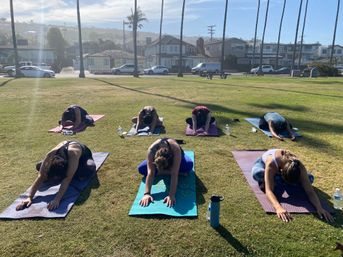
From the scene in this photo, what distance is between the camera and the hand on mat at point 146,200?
4.83m

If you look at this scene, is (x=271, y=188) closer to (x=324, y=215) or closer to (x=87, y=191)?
(x=324, y=215)

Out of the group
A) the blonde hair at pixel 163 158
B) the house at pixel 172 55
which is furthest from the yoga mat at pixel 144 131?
the house at pixel 172 55

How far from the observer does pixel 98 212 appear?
473cm

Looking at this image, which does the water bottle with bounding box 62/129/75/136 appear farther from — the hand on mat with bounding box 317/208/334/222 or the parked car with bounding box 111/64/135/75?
the parked car with bounding box 111/64/135/75

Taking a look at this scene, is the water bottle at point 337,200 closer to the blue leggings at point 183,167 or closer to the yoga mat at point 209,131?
the blue leggings at point 183,167

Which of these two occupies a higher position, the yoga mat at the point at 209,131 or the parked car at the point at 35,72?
the yoga mat at the point at 209,131

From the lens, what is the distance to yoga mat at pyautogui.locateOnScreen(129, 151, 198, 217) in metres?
4.62

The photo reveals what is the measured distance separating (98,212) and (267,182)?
7.92 ft

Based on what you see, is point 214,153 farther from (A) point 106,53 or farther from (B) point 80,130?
(A) point 106,53

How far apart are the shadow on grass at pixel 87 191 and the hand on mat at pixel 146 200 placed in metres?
0.90

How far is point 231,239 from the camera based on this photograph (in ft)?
13.2

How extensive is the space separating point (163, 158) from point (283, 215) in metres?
1.80

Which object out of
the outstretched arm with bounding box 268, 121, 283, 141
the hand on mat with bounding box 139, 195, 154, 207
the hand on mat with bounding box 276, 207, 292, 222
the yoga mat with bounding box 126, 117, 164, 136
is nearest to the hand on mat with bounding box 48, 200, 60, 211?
the hand on mat with bounding box 139, 195, 154, 207

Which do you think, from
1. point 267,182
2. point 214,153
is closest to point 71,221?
point 267,182
